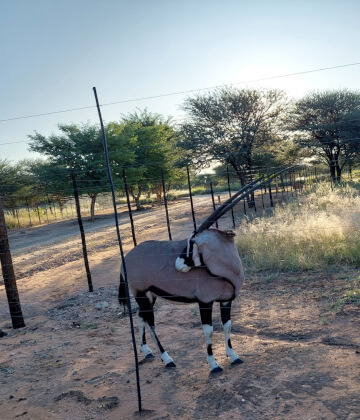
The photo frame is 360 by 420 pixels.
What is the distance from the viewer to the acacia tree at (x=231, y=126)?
23.6 meters

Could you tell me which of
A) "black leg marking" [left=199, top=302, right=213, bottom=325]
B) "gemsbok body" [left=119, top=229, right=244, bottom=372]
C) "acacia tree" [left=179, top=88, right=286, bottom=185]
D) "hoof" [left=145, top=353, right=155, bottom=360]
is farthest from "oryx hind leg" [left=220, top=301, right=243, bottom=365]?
"acacia tree" [left=179, top=88, right=286, bottom=185]

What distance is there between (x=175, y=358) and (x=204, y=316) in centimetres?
86

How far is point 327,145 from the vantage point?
27172 millimetres

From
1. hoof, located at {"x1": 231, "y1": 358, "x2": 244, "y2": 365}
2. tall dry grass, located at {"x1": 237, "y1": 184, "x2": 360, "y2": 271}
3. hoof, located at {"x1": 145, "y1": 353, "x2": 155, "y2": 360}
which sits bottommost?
hoof, located at {"x1": 145, "y1": 353, "x2": 155, "y2": 360}

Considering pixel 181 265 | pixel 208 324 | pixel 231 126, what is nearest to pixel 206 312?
pixel 208 324

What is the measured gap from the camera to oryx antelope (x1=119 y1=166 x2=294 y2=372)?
418 centimetres

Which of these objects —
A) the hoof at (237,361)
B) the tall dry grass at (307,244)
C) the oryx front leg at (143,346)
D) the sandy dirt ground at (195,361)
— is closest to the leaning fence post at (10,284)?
the sandy dirt ground at (195,361)

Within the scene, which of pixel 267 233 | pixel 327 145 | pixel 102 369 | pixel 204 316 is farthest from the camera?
pixel 327 145

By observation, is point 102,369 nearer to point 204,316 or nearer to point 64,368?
point 64,368

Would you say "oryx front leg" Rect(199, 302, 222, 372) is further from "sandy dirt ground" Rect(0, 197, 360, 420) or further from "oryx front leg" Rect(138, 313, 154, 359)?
"oryx front leg" Rect(138, 313, 154, 359)

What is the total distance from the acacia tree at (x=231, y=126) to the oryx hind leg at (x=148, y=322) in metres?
19.1

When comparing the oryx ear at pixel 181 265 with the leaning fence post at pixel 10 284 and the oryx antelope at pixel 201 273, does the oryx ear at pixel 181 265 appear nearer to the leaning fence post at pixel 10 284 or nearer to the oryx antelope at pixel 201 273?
the oryx antelope at pixel 201 273

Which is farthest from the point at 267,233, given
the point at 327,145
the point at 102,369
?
the point at 327,145

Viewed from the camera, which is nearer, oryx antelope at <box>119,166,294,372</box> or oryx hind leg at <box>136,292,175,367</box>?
oryx antelope at <box>119,166,294,372</box>
